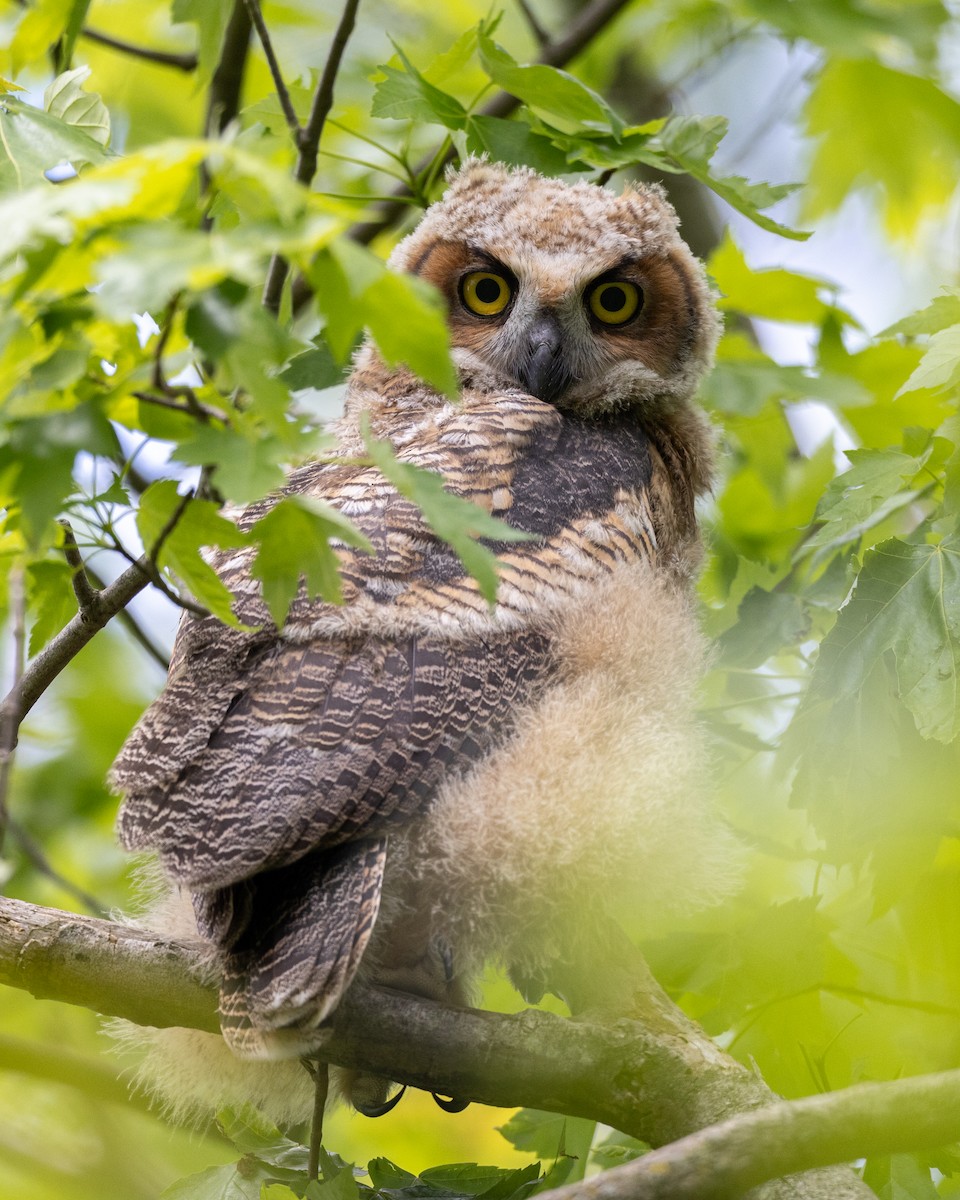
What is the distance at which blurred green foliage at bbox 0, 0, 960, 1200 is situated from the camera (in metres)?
1.52

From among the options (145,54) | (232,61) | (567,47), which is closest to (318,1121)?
(232,61)

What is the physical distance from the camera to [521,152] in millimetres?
3023

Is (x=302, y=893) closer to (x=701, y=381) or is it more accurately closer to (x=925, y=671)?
(x=925, y=671)

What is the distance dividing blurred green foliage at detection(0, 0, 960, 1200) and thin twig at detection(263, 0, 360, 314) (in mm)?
113

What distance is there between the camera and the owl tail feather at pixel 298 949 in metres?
2.01

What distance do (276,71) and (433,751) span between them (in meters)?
1.60

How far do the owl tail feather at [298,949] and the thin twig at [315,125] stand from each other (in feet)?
4.05

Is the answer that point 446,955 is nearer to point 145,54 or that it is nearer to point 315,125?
point 315,125

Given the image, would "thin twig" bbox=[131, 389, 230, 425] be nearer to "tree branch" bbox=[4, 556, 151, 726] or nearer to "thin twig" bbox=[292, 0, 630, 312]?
"tree branch" bbox=[4, 556, 151, 726]

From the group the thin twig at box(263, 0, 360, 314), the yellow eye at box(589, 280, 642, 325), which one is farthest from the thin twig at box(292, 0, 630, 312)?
the thin twig at box(263, 0, 360, 314)

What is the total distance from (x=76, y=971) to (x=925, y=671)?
170cm

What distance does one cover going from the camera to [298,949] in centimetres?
204

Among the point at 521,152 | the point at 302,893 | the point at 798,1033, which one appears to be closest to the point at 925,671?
the point at 798,1033

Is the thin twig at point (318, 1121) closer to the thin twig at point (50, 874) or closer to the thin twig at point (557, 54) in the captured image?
the thin twig at point (50, 874)
